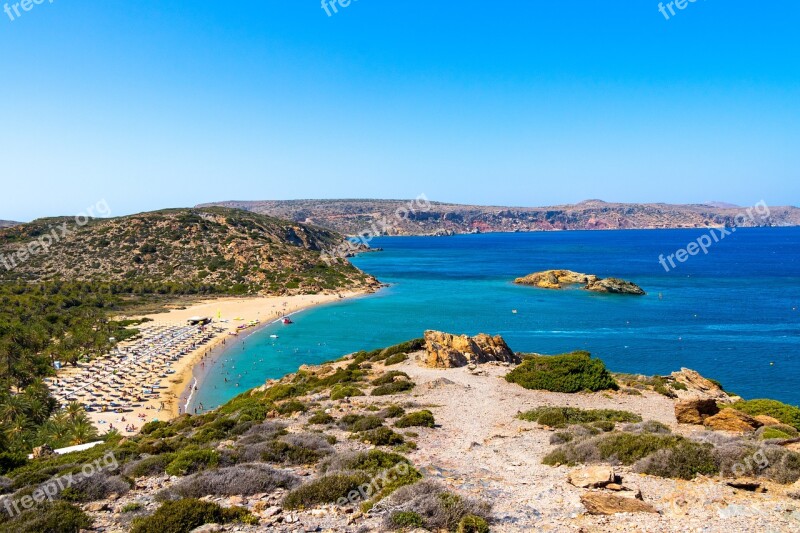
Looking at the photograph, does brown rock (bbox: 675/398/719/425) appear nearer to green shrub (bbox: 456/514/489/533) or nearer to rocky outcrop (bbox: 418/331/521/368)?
→ green shrub (bbox: 456/514/489/533)

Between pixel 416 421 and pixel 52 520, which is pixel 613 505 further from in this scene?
pixel 52 520

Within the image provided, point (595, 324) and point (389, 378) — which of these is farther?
point (595, 324)

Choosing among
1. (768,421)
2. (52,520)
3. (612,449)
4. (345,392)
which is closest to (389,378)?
(345,392)

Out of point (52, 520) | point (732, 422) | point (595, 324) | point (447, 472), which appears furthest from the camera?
point (595, 324)

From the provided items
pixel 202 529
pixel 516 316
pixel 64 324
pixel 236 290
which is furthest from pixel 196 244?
pixel 202 529

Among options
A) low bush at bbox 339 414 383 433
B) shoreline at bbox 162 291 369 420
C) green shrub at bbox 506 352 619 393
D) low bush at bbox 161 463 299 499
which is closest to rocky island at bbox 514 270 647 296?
shoreline at bbox 162 291 369 420

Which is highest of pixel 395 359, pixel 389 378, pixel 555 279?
pixel 389 378
